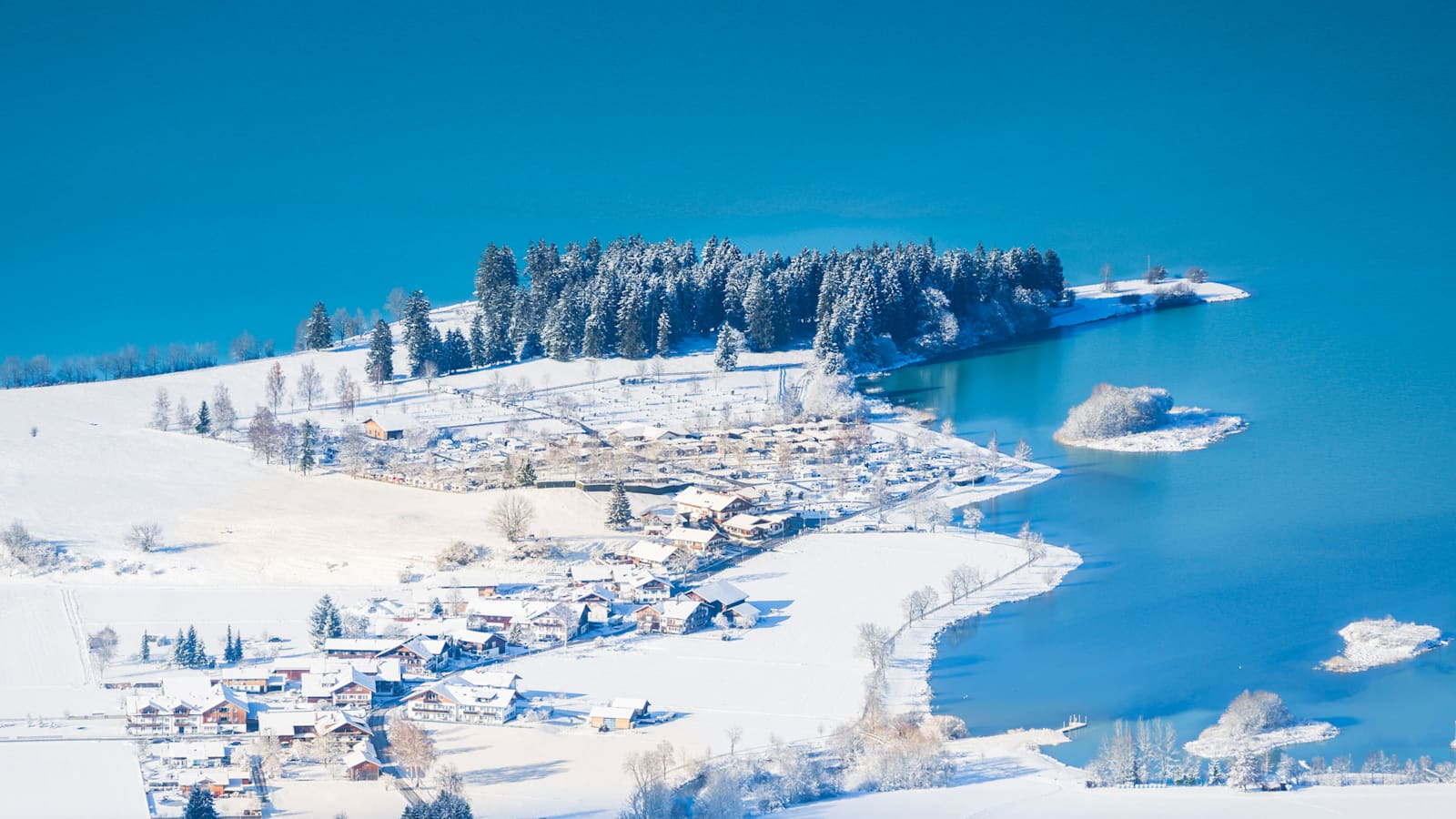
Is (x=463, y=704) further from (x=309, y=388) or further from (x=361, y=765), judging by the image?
(x=309, y=388)

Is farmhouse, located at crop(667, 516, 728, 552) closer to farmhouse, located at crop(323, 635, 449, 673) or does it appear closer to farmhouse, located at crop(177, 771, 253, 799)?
farmhouse, located at crop(323, 635, 449, 673)

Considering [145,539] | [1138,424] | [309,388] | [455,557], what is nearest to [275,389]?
[309,388]

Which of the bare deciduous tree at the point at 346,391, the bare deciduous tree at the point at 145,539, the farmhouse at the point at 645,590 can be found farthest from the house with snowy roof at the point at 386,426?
the farmhouse at the point at 645,590

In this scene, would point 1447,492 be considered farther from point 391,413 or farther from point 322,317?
point 322,317

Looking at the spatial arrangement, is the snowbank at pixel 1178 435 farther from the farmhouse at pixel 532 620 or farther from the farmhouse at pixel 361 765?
the farmhouse at pixel 361 765

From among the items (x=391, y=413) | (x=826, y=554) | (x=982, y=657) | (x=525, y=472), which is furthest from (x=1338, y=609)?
(x=391, y=413)
